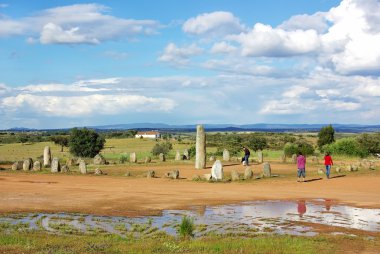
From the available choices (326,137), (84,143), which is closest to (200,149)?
(84,143)

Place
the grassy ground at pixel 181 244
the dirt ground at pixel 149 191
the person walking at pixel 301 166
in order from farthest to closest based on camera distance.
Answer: the person walking at pixel 301 166 → the dirt ground at pixel 149 191 → the grassy ground at pixel 181 244

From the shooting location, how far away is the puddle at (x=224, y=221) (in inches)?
651

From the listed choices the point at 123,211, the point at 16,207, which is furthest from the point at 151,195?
the point at 16,207

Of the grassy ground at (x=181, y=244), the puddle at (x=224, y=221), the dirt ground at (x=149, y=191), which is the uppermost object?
the grassy ground at (x=181, y=244)

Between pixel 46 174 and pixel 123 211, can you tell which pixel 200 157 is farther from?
pixel 123 211

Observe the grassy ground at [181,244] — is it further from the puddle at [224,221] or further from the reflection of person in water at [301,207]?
the reflection of person in water at [301,207]

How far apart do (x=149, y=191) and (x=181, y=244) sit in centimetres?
1446

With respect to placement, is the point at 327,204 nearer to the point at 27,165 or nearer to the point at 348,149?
the point at 27,165

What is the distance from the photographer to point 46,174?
37438 mm

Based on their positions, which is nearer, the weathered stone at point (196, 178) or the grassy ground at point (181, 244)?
the grassy ground at point (181, 244)

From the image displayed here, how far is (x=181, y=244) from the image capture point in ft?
44.8

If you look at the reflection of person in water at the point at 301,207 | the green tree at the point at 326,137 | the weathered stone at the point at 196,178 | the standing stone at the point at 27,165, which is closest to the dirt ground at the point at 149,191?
the weathered stone at the point at 196,178

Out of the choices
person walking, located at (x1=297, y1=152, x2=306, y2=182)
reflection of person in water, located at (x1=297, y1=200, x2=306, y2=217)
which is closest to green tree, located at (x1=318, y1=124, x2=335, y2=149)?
person walking, located at (x1=297, y1=152, x2=306, y2=182)

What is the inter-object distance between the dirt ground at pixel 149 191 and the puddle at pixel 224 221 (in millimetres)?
1480
